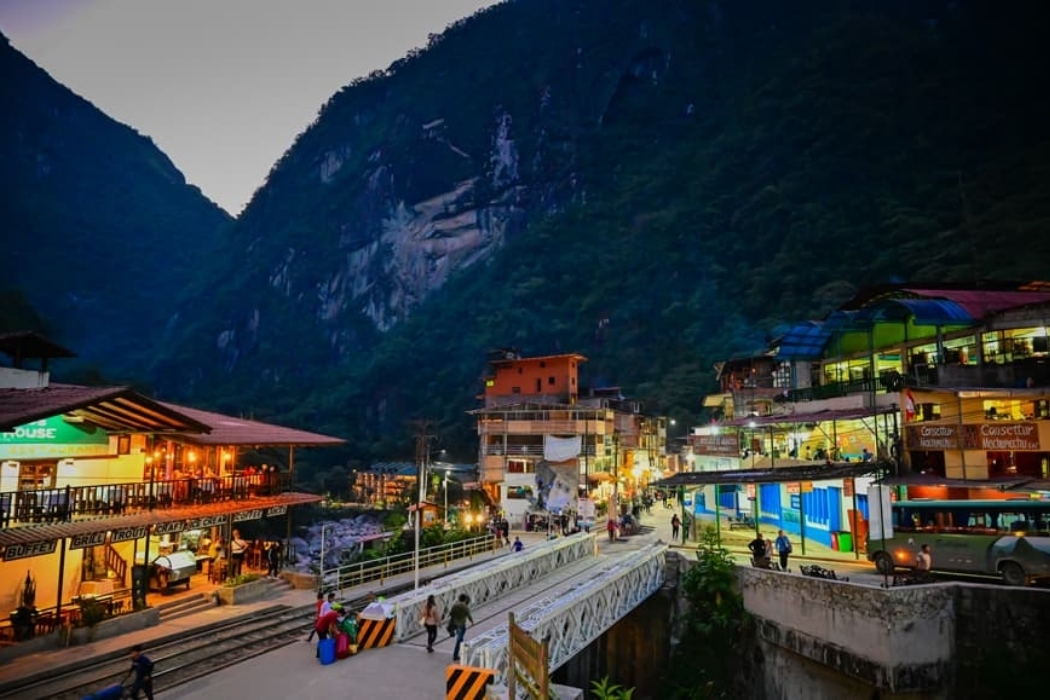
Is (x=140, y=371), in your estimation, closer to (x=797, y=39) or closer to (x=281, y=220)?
(x=281, y=220)

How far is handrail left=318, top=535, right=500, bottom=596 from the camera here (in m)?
20.9

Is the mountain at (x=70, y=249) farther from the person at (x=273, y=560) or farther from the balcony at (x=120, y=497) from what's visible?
the person at (x=273, y=560)

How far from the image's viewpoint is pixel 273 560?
73.6ft

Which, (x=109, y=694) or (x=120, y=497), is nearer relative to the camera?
(x=109, y=694)

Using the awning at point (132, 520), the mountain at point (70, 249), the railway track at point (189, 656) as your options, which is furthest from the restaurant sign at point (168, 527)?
the mountain at point (70, 249)

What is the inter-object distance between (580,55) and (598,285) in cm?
7782

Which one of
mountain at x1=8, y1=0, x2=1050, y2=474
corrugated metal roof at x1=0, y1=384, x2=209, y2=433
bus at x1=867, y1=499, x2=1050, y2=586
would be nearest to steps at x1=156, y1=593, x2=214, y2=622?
corrugated metal roof at x1=0, y1=384, x2=209, y2=433

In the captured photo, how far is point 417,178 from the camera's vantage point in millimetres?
147000

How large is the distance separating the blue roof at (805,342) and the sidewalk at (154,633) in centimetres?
2048

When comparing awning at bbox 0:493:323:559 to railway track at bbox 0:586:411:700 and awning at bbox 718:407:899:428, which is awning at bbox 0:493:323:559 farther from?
awning at bbox 718:407:899:428

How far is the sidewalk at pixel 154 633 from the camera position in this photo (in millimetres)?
12938

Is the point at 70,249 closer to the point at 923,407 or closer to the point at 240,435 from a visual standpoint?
the point at 240,435

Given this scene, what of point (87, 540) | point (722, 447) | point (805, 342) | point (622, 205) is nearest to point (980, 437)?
point (805, 342)

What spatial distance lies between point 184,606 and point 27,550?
4.95 metres
